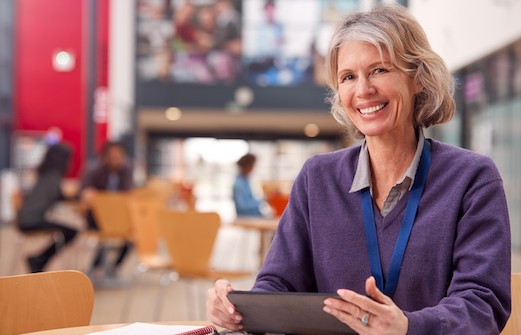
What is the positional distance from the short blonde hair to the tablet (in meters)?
0.54

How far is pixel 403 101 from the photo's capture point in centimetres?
177

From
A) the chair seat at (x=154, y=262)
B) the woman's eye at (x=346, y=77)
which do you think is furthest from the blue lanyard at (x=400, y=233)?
the chair seat at (x=154, y=262)

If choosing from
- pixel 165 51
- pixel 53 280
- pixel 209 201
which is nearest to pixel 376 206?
pixel 53 280

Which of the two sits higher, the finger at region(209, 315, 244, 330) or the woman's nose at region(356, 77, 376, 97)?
the woman's nose at region(356, 77, 376, 97)

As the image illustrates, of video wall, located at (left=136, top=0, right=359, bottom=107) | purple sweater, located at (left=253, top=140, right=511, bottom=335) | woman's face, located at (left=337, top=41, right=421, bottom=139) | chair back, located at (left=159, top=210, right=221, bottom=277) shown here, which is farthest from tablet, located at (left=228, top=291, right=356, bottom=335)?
video wall, located at (left=136, top=0, right=359, bottom=107)

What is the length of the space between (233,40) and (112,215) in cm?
1483

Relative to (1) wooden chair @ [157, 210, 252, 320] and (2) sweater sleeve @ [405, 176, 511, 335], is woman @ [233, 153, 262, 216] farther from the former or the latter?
(2) sweater sleeve @ [405, 176, 511, 335]

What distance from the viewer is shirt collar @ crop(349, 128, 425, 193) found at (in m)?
1.76

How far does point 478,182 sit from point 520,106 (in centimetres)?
743

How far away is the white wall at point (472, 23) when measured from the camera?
5820 mm

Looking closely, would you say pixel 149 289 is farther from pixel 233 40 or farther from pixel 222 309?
pixel 233 40

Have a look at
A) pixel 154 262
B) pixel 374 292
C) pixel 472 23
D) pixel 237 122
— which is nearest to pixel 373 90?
pixel 374 292

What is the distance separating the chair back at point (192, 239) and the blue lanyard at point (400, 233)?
2.98 metres

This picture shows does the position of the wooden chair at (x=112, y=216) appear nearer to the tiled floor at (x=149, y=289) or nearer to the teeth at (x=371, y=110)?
the tiled floor at (x=149, y=289)
